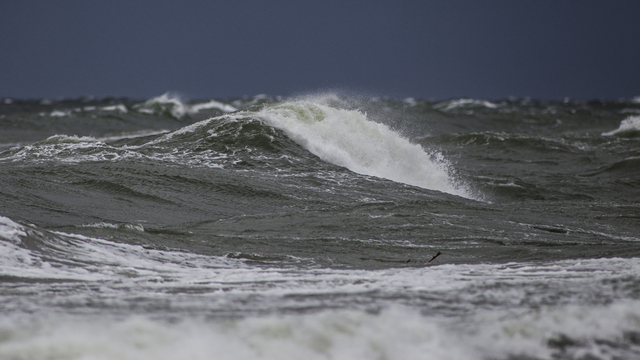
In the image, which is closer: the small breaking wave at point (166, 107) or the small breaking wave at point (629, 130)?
the small breaking wave at point (629, 130)

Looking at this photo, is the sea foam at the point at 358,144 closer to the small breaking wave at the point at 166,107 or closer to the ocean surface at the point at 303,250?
the ocean surface at the point at 303,250

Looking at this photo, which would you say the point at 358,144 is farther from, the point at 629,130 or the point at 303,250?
the point at 629,130

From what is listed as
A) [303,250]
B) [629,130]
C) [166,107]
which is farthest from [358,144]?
[166,107]

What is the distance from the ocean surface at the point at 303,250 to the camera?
9.66 feet

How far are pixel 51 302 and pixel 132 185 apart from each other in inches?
190

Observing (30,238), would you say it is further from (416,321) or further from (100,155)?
(100,155)

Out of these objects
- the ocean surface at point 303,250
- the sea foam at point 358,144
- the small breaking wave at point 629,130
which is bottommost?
the ocean surface at point 303,250

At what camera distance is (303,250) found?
552 cm

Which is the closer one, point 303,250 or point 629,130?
point 303,250

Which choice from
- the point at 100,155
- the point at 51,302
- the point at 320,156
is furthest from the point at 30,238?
the point at 320,156

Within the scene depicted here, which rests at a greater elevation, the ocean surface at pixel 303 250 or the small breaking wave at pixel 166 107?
the small breaking wave at pixel 166 107

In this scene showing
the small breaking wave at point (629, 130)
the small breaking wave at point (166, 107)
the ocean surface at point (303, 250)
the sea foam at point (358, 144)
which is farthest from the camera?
the small breaking wave at point (166, 107)

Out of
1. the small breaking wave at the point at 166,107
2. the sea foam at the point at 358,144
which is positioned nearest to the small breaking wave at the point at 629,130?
the sea foam at the point at 358,144

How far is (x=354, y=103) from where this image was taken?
52.3 ft
